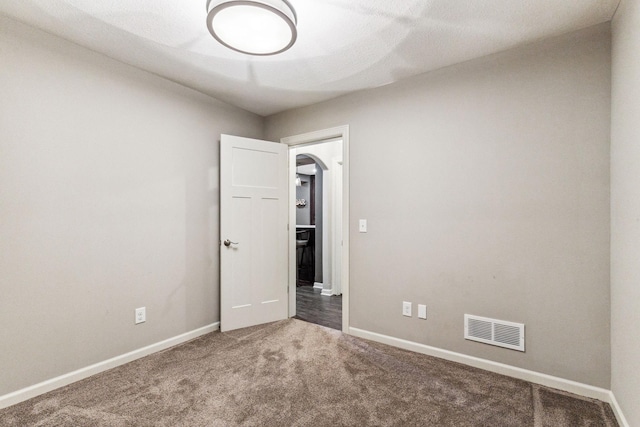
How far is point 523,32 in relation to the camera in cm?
205

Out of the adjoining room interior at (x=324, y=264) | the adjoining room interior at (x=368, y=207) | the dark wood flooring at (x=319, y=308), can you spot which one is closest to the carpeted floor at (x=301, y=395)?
the adjoining room interior at (x=368, y=207)

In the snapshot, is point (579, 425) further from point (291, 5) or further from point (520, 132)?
point (291, 5)

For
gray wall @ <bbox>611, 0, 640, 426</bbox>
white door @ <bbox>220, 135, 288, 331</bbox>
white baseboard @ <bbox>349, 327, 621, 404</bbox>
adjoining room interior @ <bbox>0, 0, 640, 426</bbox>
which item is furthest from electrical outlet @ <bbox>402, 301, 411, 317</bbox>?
white door @ <bbox>220, 135, 288, 331</bbox>

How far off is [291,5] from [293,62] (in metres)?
0.72

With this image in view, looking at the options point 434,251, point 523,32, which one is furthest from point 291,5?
point 434,251

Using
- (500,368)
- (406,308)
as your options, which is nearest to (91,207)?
(406,308)

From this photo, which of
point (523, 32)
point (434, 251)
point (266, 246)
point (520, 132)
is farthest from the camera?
point (266, 246)

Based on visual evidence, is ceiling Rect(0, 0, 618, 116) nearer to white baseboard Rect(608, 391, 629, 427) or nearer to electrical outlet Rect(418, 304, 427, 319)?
electrical outlet Rect(418, 304, 427, 319)

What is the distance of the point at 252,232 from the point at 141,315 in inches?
50.7

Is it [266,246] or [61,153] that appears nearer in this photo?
[61,153]

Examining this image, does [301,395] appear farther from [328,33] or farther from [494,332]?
[328,33]

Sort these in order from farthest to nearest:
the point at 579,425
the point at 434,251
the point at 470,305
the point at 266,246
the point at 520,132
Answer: the point at 266,246
the point at 434,251
the point at 470,305
the point at 520,132
the point at 579,425

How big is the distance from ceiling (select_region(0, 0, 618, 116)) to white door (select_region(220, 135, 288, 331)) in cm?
84

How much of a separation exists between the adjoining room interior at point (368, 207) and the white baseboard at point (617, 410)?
0.02 m
